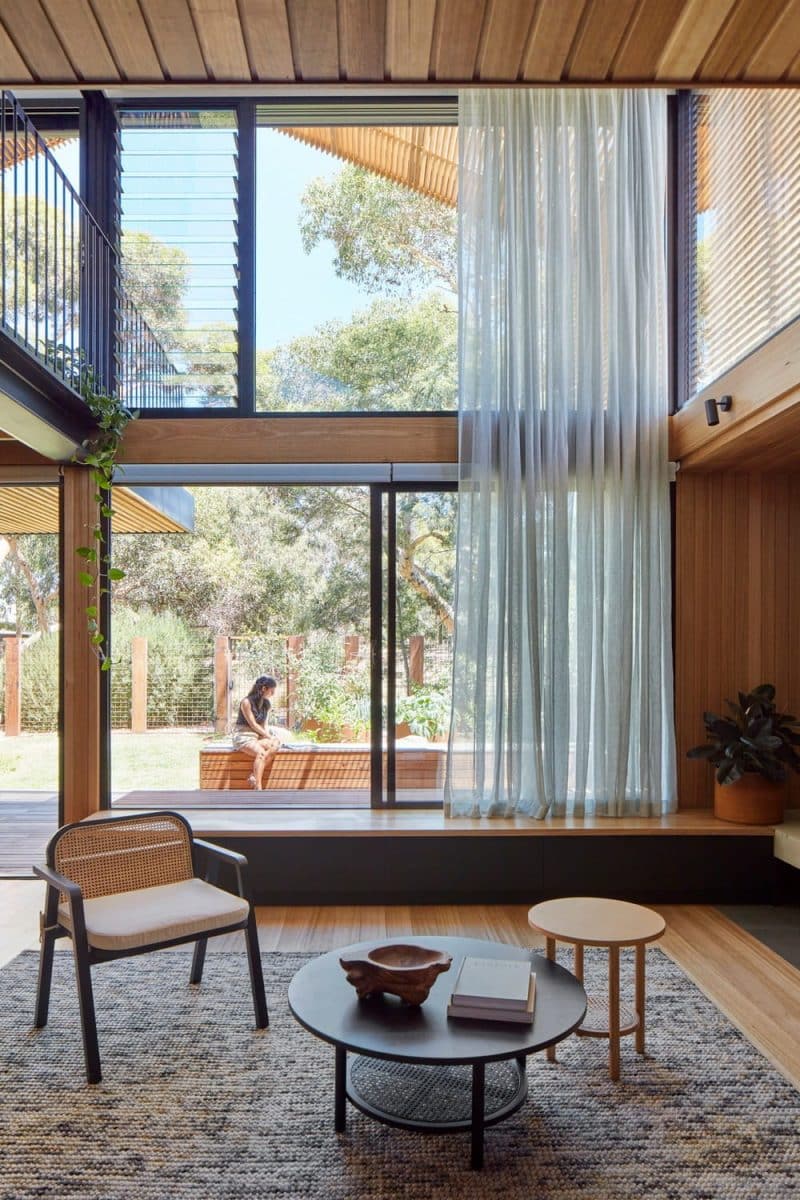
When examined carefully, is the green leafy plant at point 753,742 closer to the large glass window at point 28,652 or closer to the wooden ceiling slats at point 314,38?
the large glass window at point 28,652

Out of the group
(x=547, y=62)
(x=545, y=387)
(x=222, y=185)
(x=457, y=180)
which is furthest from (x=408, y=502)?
(x=547, y=62)

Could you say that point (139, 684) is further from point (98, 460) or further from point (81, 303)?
point (81, 303)

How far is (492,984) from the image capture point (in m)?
2.55

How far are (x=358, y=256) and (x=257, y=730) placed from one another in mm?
2854

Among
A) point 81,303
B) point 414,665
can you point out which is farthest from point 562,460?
point 81,303

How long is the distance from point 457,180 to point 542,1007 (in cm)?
429

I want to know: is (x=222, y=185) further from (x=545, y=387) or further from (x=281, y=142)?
(x=545, y=387)

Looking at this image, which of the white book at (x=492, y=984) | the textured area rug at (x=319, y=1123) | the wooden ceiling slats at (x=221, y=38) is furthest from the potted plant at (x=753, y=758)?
the wooden ceiling slats at (x=221, y=38)

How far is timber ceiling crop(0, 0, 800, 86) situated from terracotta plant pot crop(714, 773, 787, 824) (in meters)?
3.67

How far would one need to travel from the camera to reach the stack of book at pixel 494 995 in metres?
2.44

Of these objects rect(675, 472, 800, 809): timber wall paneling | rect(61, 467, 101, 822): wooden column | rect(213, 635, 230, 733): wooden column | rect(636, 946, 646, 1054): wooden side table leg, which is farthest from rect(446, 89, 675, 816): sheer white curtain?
rect(61, 467, 101, 822): wooden column

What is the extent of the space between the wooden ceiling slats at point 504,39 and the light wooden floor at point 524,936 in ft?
10.0

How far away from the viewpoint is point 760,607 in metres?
5.07

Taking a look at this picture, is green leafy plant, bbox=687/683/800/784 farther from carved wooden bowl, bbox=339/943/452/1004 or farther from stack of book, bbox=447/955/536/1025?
carved wooden bowl, bbox=339/943/452/1004
